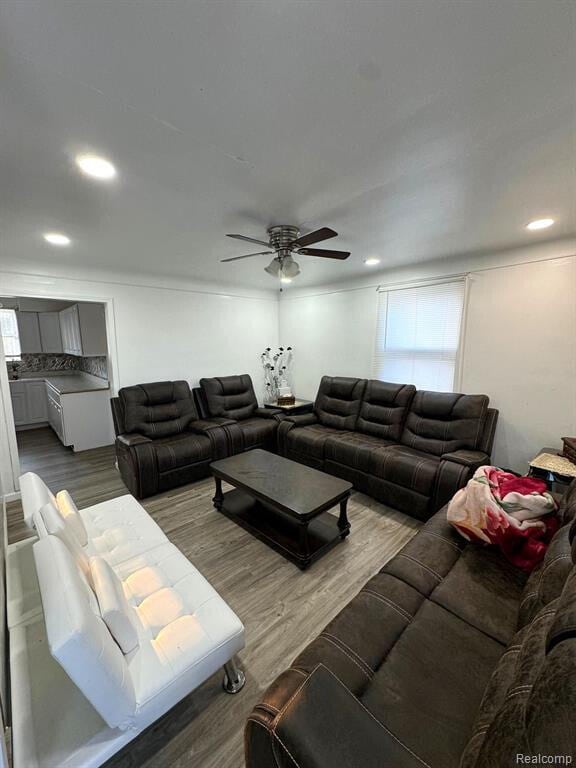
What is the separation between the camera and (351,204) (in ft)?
6.28

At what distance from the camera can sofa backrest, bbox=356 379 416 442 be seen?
11.0 ft

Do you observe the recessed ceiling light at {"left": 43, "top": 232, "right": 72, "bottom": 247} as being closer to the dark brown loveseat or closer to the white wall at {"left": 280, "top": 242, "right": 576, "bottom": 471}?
the dark brown loveseat

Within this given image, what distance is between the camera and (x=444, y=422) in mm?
3023

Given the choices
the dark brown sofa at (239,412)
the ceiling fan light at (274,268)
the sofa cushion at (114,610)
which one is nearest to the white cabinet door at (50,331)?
the dark brown sofa at (239,412)

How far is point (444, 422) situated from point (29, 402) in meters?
6.41

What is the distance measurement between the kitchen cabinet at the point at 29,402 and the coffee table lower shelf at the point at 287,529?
448 centimetres

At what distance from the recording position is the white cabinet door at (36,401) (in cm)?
518

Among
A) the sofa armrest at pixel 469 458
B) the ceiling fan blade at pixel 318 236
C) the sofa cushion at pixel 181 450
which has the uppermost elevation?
the ceiling fan blade at pixel 318 236

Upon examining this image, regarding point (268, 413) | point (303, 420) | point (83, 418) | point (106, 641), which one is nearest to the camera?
point (106, 641)

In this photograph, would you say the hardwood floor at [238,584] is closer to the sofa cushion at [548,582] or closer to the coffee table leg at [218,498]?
the coffee table leg at [218,498]

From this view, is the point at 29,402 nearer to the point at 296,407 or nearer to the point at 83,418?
the point at 83,418

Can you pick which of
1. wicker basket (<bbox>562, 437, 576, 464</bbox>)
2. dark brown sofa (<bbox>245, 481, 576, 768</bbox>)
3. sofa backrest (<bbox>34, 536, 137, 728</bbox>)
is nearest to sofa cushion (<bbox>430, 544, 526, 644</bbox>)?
dark brown sofa (<bbox>245, 481, 576, 768</bbox>)

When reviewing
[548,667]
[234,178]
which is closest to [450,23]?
[234,178]

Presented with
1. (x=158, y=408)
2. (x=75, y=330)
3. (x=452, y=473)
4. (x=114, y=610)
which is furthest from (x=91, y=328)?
(x=452, y=473)
